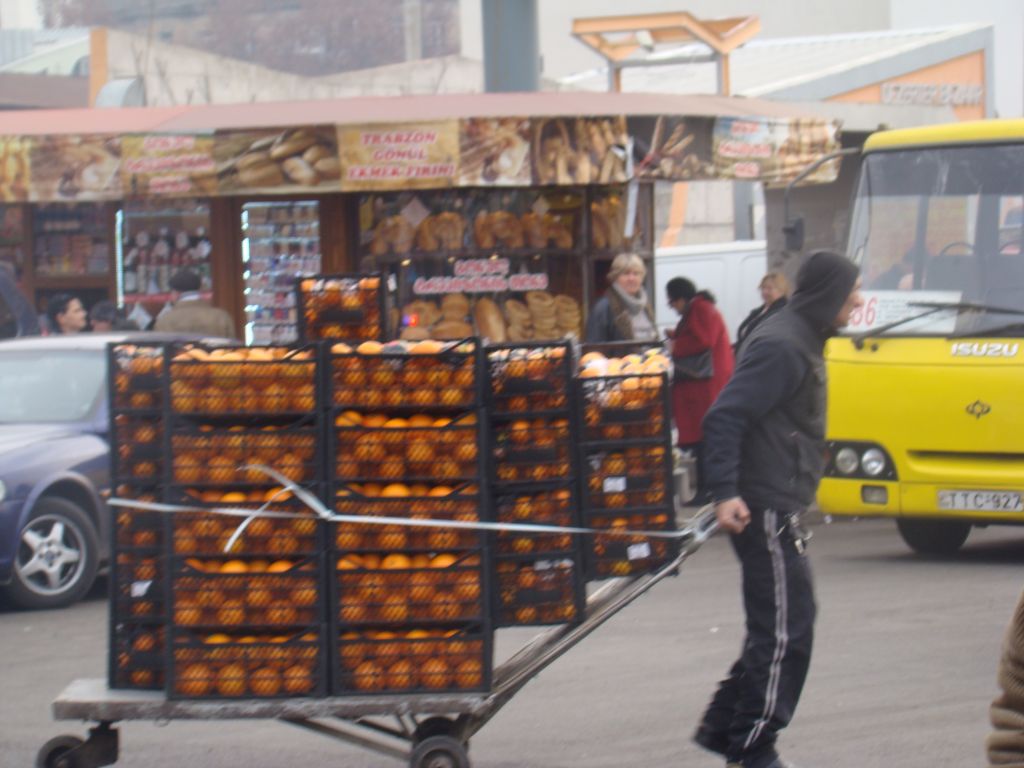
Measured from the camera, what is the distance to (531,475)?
5.56 metres

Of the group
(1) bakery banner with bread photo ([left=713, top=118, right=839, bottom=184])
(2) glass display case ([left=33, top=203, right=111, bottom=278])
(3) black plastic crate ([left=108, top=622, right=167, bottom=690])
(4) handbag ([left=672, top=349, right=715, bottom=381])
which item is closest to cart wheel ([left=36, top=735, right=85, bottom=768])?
(3) black plastic crate ([left=108, top=622, right=167, bottom=690])

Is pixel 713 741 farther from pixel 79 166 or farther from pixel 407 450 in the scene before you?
pixel 79 166

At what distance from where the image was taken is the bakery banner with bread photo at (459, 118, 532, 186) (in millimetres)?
13273

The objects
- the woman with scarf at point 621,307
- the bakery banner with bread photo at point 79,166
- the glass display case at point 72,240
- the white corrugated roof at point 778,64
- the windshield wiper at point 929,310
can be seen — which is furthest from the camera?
the white corrugated roof at point 778,64

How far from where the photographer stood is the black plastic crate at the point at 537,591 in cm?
557

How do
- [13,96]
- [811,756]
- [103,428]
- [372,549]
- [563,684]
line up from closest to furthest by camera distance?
[372,549]
[811,756]
[563,684]
[103,428]
[13,96]

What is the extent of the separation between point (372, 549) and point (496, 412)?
0.58 meters

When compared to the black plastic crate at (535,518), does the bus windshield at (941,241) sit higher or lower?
higher

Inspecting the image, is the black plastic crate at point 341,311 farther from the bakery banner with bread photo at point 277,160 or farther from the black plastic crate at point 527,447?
the bakery banner with bread photo at point 277,160

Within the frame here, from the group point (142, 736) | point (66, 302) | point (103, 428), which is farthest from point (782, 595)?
point (66, 302)

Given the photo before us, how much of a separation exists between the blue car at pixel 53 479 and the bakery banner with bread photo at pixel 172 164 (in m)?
3.17

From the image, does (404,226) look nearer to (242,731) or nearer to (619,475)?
(242,731)

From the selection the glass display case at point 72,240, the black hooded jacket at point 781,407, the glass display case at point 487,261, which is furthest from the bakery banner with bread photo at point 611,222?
the black hooded jacket at point 781,407

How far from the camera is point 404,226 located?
14.7 meters
